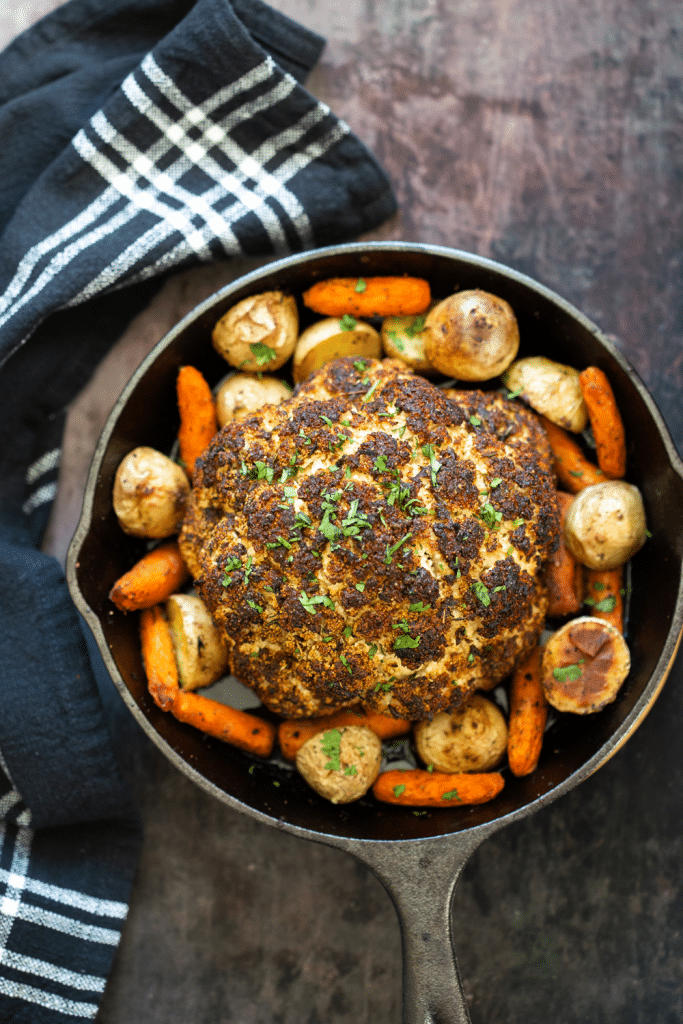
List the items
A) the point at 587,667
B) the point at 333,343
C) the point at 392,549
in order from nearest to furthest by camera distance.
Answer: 1. the point at 392,549
2. the point at 587,667
3. the point at 333,343

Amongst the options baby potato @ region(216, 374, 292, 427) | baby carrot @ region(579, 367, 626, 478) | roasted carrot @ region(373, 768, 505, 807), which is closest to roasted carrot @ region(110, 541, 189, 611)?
baby potato @ region(216, 374, 292, 427)

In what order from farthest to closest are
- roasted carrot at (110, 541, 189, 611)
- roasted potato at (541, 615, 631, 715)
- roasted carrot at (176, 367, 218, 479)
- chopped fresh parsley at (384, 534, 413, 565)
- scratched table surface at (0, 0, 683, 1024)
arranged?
scratched table surface at (0, 0, 683, 1024)
roasted carrot at (176, 367, 218, 479)
roasted carrot at (110, 541, 189, 611)
roasted potato at (541, 615, 631, 715)
chopped fresh parsley at (384, 534, 413, 565)

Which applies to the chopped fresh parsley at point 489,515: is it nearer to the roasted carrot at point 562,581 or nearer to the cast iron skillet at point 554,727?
the roasted carrot at point 562,581

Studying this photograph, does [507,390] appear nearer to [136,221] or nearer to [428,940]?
[136,221]

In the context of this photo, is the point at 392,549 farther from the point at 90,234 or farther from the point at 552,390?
the point at 90,234

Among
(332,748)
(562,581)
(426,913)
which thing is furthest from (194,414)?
(426,913)

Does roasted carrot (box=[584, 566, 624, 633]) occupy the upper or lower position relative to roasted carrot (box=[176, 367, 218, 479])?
lower

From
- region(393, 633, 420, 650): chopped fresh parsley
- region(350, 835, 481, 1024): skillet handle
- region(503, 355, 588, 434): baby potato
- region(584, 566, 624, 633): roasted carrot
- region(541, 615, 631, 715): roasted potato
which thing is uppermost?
region(503, 355, 588, 434): baby potato

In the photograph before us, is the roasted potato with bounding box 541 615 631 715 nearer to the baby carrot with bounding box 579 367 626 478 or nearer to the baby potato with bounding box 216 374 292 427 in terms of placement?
the baby carrot with bounding box 579 367 626 478
